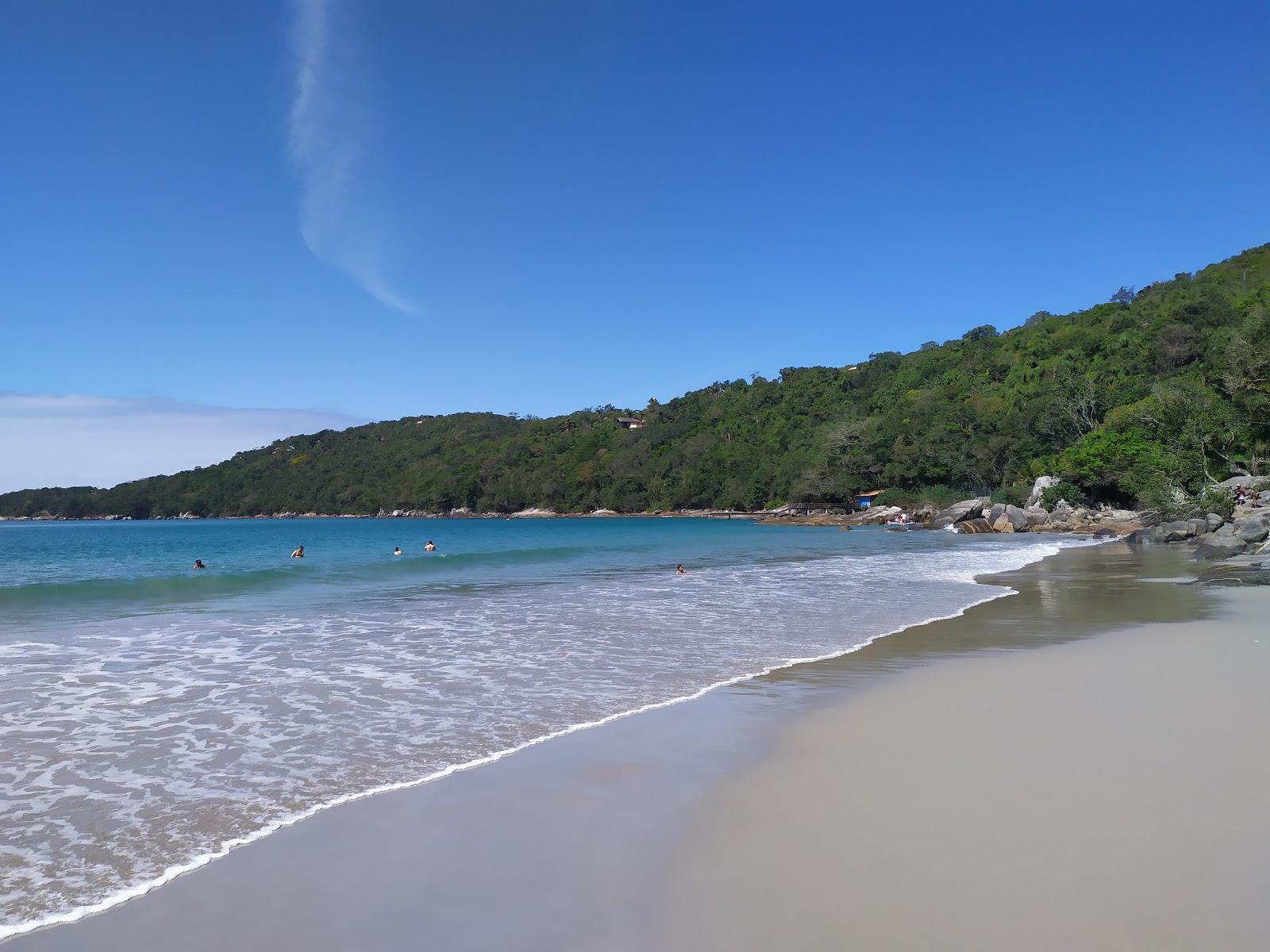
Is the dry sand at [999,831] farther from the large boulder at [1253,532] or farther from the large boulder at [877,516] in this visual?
the large boulder at [877,516]

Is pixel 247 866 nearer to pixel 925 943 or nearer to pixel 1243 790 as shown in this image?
pixel 925 943

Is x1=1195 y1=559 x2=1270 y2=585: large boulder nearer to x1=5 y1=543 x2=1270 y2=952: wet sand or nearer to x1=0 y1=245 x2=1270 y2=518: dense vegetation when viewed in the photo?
x1=5 y1=543 x2=1270 y2=952: wet sand

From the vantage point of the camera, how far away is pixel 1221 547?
68.0 ft

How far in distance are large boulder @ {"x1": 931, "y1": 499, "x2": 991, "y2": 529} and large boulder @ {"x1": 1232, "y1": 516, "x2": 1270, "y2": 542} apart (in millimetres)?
28448

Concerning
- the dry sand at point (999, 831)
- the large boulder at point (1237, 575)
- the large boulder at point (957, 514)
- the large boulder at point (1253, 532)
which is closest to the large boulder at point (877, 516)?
the large boulder at point (957, 514)

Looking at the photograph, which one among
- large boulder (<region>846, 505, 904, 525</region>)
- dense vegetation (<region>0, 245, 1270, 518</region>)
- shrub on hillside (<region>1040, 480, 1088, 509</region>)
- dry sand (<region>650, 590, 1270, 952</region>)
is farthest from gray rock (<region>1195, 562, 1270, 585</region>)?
large boulder (<region>846, 505, 904, 525</region>)

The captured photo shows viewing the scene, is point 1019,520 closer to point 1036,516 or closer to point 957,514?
point 1036,516

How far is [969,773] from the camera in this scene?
16.2 feet

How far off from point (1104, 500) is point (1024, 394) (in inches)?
933

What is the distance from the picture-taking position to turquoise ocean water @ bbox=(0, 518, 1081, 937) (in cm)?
451

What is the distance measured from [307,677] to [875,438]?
74906 millimetres

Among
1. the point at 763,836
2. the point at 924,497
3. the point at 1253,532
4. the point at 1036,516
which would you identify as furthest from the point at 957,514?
the point at 763,836

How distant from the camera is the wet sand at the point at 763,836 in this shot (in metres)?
3.19

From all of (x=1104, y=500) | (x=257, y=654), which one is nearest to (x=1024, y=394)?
(x=1104, y=500)
